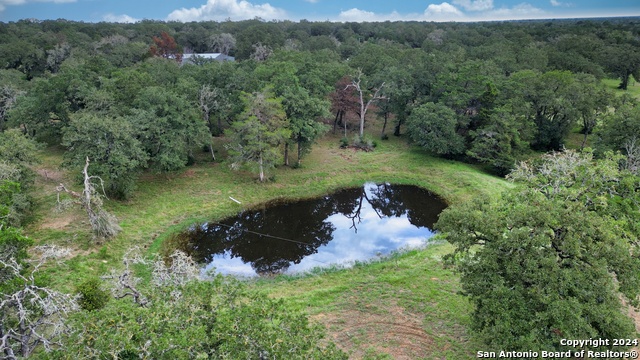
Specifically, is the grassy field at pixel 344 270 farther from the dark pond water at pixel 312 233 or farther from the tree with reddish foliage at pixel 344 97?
the tree with reddish foliage at pixel 344 97

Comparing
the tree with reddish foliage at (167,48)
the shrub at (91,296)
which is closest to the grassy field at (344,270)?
the shrub at (91,296)

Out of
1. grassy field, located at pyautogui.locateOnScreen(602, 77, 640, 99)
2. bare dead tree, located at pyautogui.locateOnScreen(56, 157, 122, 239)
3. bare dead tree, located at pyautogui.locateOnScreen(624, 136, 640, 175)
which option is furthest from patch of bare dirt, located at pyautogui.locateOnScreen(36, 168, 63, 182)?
grassy field, located at pyautogui.locateOnScreen(602, 77, 640, 99)

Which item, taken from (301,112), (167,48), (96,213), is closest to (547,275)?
(96,213)

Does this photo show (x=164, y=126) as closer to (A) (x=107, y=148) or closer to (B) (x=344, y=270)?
(A) (x=107, y=148)

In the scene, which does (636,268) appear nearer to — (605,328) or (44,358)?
(605,328)

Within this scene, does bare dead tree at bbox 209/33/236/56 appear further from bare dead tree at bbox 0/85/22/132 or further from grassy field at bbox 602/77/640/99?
grassy field at bbox 602/77/640/99

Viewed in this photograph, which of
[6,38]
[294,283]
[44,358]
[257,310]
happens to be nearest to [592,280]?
[257,310]
